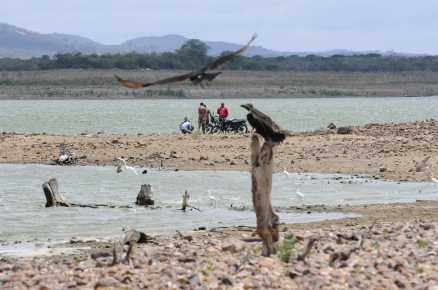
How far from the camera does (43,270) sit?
10383 millimetres

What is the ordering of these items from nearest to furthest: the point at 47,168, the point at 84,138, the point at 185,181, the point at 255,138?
the point at 255,138 < the point at 185,181 < the point at 47,168 < the point at 84,138

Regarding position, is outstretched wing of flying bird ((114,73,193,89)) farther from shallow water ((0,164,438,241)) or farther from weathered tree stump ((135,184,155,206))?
weathered tree stump ((135,184,155,206))

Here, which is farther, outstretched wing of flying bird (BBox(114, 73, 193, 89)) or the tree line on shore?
the tree line on shore

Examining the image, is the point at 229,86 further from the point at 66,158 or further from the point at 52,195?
the point at 52,195

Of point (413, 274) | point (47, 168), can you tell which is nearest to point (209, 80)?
point (413, 274)

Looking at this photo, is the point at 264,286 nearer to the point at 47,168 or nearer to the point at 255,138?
the point at 255,138

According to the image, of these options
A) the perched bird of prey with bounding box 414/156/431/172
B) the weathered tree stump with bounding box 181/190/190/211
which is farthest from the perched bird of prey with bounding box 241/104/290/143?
the perched bird of prey with bounding box 414/156/431/172

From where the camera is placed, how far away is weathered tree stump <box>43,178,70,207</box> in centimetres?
1786

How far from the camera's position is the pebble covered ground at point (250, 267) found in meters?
9.34

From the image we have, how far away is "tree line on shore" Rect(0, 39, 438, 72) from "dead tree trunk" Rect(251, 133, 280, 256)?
279 ft

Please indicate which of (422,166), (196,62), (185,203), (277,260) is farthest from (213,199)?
(196,62)

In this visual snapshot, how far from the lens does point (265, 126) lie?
33.2 feet

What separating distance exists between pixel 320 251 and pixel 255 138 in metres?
1.27

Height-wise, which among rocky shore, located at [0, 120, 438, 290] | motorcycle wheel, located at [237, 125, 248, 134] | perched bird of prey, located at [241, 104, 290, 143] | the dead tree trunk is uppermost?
perched bird of prey, located at [241, 104, 290, 143]
